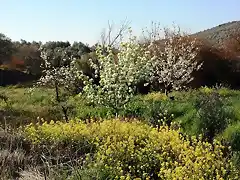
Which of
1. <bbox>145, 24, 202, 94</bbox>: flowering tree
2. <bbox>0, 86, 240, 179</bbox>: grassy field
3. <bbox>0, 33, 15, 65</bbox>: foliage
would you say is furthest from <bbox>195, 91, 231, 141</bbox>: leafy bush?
<bbox>0, 33, 15, 65</bbox>: foliage

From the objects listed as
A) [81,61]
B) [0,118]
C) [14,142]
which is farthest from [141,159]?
[81,61]

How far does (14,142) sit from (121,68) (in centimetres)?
399

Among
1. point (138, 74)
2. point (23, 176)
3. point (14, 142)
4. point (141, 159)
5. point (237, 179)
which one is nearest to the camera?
point (237, 179)

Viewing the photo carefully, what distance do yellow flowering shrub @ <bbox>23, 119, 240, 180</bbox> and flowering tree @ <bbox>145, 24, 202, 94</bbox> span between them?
970cm

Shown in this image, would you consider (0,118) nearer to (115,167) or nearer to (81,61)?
(115,167)

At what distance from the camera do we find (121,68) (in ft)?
37.9

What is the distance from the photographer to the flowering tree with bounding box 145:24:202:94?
20016mm

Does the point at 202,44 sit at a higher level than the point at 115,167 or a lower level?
higher

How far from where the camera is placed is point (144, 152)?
7445 mm

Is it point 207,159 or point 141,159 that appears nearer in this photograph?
point 207,159

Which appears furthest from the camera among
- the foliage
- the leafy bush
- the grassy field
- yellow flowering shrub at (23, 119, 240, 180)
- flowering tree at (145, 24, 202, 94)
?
the foliage

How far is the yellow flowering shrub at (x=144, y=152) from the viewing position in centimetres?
612

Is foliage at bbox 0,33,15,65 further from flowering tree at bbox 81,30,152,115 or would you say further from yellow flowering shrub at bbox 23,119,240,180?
yellow flowering shrub at bbox 23,119,240,180

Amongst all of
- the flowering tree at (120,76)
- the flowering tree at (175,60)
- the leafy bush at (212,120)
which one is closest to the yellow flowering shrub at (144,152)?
the leafy bush at (212,120)
